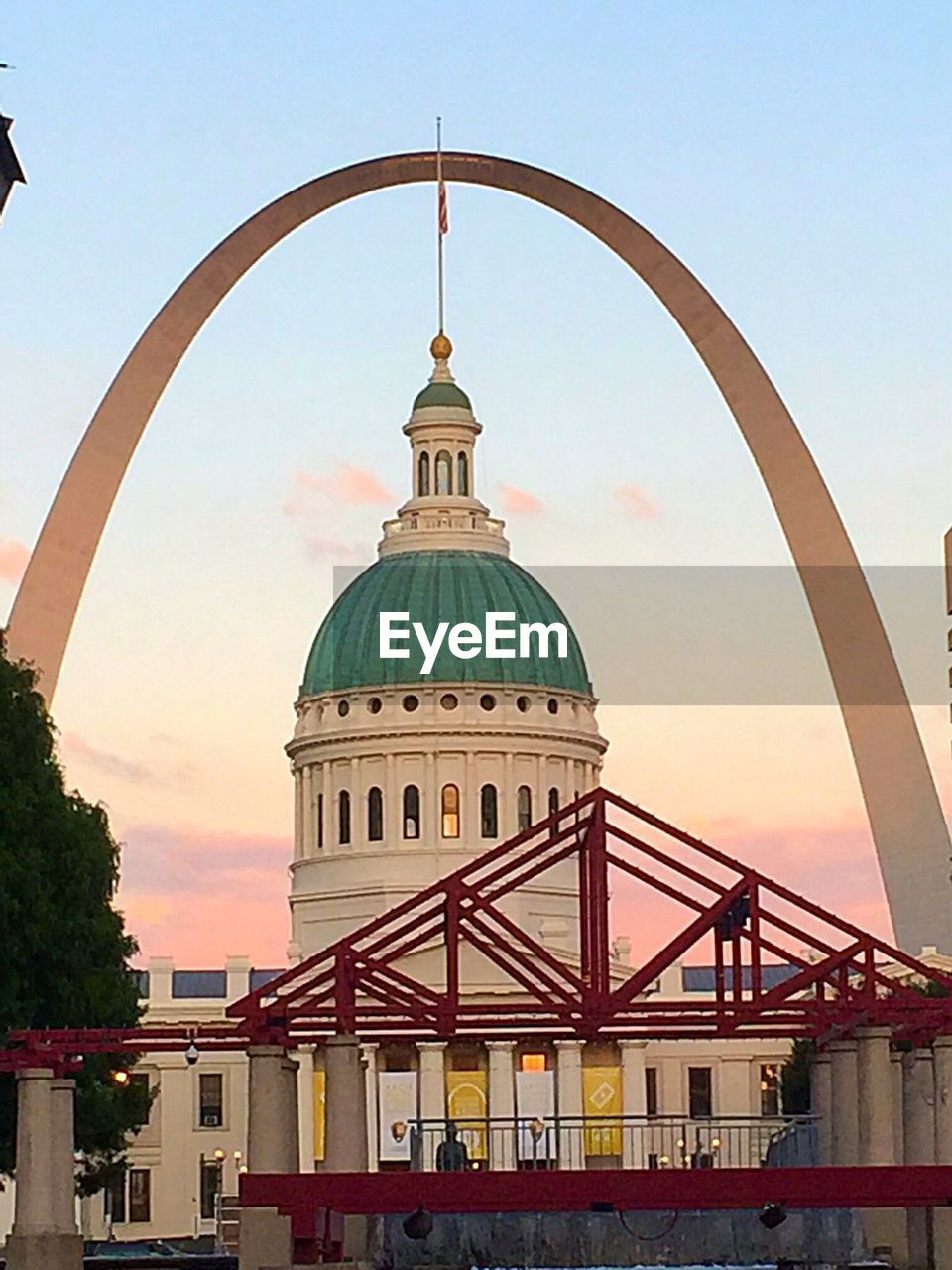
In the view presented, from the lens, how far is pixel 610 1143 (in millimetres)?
147750

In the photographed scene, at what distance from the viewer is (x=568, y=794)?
172125 mm

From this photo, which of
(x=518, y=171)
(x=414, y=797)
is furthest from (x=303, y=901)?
(x=518, y=171)

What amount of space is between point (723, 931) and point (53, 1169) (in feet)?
43.6

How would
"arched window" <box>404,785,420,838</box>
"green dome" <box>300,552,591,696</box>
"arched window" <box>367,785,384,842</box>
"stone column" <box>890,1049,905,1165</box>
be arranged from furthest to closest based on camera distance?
"green dome" <box>300,552,591,696</box>
"arched window" <box>367,785,384,842</box>
"arched window" <box>404,785,420,838</box>
"stone column" <box>890,1049,905,1165</box>

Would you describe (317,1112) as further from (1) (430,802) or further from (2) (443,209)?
(2) (443,209)

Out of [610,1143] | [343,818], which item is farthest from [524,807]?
[610,1143]

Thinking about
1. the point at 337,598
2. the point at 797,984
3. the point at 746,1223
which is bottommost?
the point at 746,1223

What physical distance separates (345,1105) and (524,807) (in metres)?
113

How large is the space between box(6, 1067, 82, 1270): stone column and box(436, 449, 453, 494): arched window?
125 meters

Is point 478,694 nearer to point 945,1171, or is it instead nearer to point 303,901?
point 303,901

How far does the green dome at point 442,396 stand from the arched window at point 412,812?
19682 millimetres

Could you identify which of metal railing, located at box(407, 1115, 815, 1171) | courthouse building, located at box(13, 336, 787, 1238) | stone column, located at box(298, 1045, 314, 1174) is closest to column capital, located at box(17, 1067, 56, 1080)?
metal railing, located at box(407, 1115, 815, 1171)

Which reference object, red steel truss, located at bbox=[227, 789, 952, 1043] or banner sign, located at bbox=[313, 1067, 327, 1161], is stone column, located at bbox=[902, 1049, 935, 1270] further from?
banner sign, located at bbox=[313, 1067, 327, 1161]

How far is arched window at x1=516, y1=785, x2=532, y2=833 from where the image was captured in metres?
171
